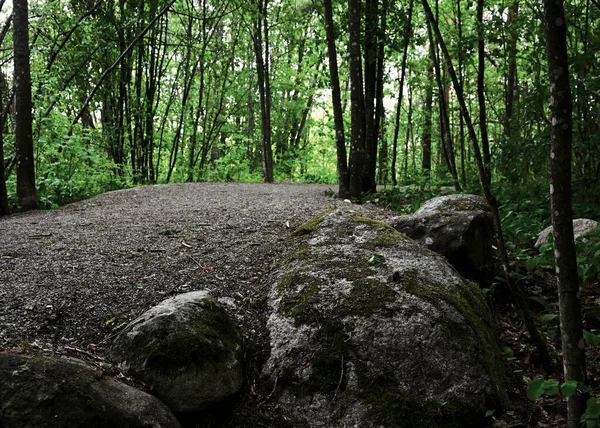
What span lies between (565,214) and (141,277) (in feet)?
9.74

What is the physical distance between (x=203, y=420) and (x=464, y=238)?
313 centimetres

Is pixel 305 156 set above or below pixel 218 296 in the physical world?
above

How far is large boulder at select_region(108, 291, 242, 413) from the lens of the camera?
241 centimetres

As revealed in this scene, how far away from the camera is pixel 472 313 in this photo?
3.12m

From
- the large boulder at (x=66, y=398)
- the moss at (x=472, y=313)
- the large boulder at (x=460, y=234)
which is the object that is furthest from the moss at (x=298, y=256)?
the large boulder at (x=66, y=398)

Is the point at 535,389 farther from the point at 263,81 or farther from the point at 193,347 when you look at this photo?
the point at 263,81

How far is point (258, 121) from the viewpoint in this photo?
19.7 metres

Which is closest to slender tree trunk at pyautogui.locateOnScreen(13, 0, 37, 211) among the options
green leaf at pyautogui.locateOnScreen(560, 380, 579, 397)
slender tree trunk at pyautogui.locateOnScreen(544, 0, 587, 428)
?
slender tree trunk at pyautogui.locateOnScreen(544, 0, 587, 428)

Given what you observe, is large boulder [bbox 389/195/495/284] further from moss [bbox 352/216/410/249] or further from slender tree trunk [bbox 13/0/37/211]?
slender tree trunk [bbox 13/0/37/211]

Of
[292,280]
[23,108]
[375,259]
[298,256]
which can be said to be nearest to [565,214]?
[375,259]

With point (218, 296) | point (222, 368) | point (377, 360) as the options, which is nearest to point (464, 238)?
point (377, 360)

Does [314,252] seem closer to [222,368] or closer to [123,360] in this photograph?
[222,368]

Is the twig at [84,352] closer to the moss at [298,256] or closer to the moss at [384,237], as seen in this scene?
the moss at [298,256]

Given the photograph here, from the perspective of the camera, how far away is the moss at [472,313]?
274cm
